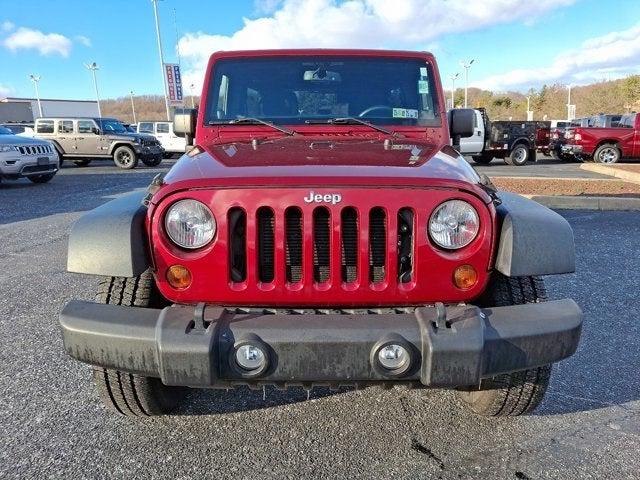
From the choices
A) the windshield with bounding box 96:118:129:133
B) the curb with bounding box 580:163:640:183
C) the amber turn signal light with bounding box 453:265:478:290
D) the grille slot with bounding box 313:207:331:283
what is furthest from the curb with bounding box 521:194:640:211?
the windshield with bounding box 96:118:129:133

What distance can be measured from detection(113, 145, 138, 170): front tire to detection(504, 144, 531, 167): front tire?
13.3 meters

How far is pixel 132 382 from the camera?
2.26 metres

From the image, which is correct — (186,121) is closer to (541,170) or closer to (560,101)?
(541,170)

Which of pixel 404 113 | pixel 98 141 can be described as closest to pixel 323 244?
pixel 404 113

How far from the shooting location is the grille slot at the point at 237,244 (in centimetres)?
196

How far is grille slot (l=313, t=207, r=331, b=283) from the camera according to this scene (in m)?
1.97

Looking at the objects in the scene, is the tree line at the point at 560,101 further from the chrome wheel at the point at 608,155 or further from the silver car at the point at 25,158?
the silver car at the point at 25,158

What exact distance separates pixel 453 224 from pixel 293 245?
2.13 feet

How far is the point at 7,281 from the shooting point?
4684 mm

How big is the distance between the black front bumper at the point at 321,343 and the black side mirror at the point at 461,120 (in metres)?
1.94

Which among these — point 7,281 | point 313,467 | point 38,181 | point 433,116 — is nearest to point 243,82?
point 433,116

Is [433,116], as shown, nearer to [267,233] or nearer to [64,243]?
[267,233]

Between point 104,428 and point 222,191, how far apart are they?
1.38 m

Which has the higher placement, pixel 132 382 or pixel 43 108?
pixel 43 108
